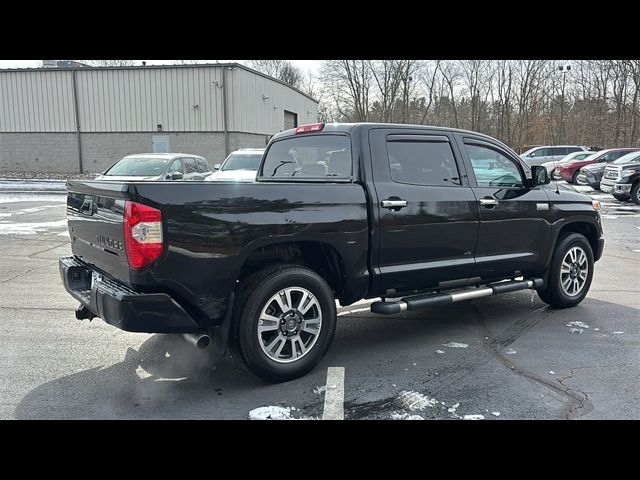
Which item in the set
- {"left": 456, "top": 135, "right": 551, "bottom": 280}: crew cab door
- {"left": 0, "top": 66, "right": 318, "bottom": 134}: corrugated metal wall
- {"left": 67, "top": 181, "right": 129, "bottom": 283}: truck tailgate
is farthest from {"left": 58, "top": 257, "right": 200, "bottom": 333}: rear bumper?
{"left": 0, "top": 66, "right": 318, "bottom": 134}: corrugated metal wall

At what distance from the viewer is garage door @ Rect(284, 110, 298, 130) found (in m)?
34.5

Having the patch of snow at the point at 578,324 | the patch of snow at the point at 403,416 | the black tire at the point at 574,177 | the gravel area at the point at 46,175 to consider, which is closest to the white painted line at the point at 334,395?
the patch of snow at the point at 403,416

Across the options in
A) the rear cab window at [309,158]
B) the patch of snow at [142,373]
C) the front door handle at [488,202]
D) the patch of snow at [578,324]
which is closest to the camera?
the patch of snow at [142,373]

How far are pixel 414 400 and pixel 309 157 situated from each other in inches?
97.1

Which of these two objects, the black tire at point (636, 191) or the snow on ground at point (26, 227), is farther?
the black tire at point (636, 191)

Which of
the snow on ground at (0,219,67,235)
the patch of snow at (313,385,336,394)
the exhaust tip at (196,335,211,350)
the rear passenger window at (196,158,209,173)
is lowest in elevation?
the patch of snow at (313,385,336,394)

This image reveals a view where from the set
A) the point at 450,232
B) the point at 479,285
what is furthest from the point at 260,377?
the point at 479,285

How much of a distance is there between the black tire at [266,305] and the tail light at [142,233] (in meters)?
0.74

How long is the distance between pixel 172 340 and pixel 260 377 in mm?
1437

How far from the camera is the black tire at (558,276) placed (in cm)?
584

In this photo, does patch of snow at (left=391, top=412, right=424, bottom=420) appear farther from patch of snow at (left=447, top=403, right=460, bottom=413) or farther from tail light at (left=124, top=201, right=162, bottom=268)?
tail light at (left=124, top=201, right=162, bottom=268)

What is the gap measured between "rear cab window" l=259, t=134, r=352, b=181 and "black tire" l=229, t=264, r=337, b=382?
1.07m

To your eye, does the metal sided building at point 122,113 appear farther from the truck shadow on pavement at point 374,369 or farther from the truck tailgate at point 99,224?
the truck tailgate at point 99,224

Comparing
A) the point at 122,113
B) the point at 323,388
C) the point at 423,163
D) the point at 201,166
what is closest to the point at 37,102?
the point at 122,113
